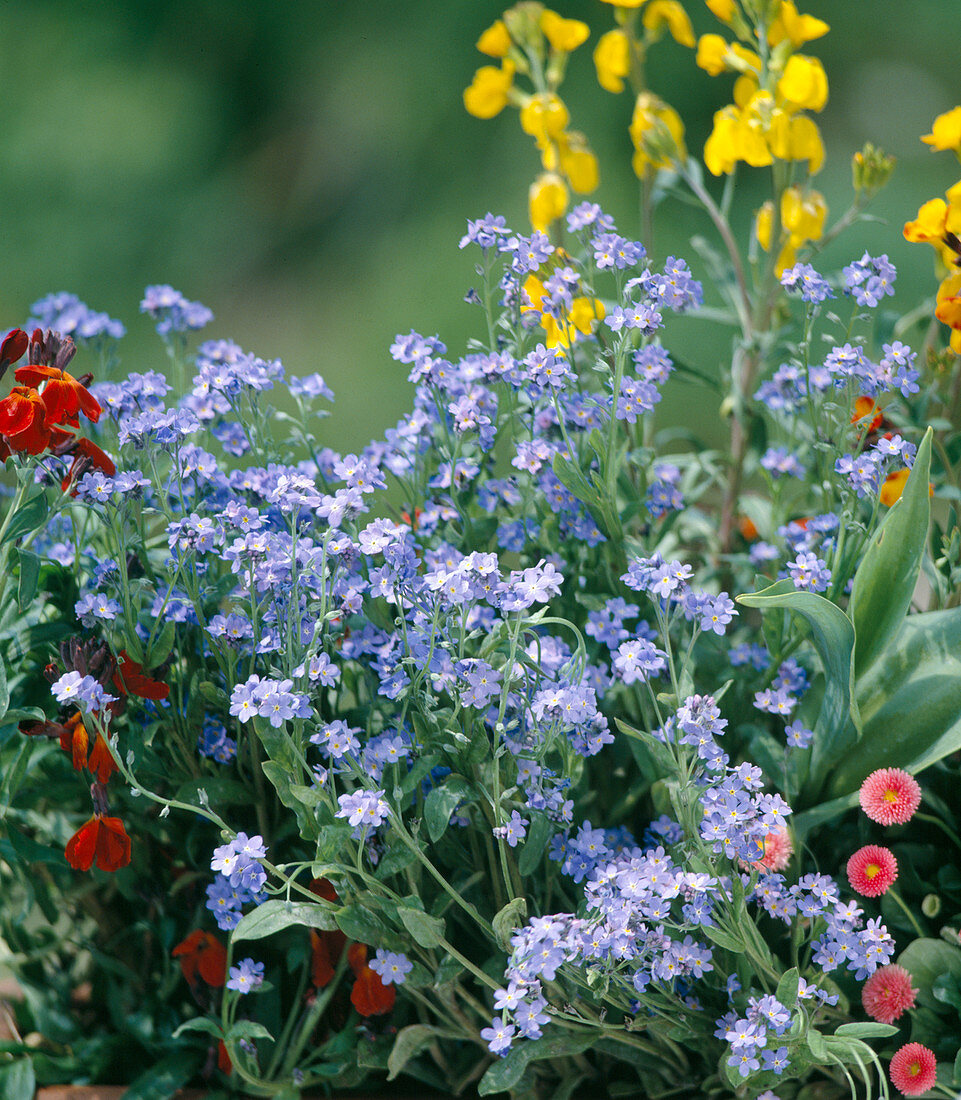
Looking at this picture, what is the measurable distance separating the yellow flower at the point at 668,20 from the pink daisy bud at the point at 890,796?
85cm

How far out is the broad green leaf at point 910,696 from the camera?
0.95m

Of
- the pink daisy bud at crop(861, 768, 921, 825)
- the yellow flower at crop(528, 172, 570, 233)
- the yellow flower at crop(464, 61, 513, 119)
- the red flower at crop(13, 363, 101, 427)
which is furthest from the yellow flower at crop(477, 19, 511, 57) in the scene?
the pink daisy bud at crop(861, 768, 921, 825)

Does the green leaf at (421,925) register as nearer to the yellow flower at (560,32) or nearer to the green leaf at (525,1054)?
the green leaf at (525,1054)

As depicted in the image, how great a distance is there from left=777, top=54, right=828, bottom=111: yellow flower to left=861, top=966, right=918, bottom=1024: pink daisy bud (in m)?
0.79

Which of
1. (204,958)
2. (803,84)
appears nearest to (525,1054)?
(204,958)

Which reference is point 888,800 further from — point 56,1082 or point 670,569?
point 56,1082

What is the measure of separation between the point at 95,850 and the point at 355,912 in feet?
0.69

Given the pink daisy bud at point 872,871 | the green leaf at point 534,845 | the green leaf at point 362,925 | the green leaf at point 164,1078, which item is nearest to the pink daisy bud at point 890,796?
the pink daisy bud at point 872,871

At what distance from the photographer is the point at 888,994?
896 mm

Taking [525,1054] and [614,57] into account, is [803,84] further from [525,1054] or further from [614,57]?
[525,1054]

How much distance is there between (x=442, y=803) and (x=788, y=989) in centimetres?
28

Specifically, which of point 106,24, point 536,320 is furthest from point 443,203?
point 536,320

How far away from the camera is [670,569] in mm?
864

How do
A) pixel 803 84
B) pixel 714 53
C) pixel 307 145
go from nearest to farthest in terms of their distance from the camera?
pixel 803 84, pixel 714 53, pixel 307 145
